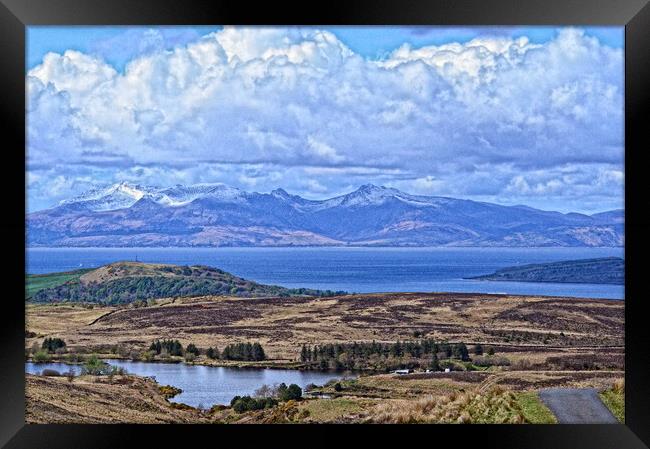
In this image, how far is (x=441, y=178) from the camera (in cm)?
2259

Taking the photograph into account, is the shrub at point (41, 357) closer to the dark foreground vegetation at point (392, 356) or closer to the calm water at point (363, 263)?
the calm water at point (363, 263)

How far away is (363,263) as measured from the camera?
68.3 ft

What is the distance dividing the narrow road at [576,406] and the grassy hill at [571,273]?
11329mm

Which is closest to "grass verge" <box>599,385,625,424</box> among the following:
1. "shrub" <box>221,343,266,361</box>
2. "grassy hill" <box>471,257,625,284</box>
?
"shrub" <box>221,343,266,361</box>

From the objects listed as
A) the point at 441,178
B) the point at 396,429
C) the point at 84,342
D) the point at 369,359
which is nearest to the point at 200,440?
the point at 396,429

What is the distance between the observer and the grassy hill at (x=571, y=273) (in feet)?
60.7

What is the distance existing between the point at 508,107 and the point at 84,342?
14.2m

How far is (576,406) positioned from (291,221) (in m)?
16.5

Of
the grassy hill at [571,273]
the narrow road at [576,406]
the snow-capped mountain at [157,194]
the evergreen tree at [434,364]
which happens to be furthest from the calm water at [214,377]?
the snow-capped mountain at [157,194]

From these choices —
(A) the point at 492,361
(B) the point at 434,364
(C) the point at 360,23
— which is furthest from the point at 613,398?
(B) the point at 434,364

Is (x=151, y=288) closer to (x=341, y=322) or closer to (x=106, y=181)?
(x=341, y=322)

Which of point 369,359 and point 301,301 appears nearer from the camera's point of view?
point 369,359

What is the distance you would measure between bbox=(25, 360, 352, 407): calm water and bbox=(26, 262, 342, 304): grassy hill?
8.68 ft

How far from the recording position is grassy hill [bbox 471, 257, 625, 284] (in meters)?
18.5
